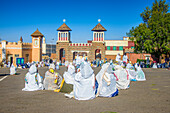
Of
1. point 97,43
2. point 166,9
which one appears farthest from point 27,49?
point 166,9

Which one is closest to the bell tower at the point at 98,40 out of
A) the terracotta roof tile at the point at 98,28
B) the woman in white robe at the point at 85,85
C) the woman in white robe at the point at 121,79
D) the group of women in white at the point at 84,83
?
the terracotta roof tile at the point at 98,28

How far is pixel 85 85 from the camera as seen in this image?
827 centimetres

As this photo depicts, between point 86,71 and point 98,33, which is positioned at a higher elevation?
point 98,33

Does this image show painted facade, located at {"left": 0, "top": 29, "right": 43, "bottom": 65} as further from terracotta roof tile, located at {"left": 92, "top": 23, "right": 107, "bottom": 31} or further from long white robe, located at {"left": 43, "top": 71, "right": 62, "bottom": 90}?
long white robe, located at {"left": 43, "top": 71, "right": 62, "bottom": 90}

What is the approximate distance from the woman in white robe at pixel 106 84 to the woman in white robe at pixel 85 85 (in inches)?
19.4

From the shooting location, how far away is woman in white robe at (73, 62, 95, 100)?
8.19 metres

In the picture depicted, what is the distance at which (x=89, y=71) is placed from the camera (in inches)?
328

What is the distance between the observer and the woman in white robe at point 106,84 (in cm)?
866

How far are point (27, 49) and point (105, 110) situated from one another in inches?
1439

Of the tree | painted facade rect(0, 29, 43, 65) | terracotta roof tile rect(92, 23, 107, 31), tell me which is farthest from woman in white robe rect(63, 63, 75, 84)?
terracotta roof tile rect(92, 23, 107, 31)

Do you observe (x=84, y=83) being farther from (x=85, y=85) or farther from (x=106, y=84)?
(x=106, y=84)

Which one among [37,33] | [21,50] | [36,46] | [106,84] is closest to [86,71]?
[106,84]

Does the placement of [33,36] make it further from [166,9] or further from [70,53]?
[166,9]

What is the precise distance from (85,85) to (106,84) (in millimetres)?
966
